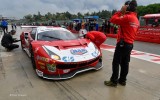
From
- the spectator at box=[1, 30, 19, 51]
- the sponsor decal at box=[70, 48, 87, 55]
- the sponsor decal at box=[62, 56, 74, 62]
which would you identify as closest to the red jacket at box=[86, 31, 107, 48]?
the sponsor decal at box=[70, 48, 87, 55]

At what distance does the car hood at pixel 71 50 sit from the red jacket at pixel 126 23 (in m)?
1.12

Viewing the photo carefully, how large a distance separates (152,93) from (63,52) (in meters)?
2.14

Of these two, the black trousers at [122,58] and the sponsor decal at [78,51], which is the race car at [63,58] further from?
the black trousers at [122,58]

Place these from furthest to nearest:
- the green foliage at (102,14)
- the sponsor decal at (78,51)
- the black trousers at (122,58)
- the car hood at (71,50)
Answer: the green foliage at (102,14), the sponsor decal at (78,51), the car hood at (71,50), the black trousers at (122,58)

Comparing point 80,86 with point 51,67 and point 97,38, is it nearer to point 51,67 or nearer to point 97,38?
point 51,67

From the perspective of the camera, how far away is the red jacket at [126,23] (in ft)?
13.0

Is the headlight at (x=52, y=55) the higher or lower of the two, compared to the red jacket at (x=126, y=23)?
lower

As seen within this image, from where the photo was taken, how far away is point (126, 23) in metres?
4.00

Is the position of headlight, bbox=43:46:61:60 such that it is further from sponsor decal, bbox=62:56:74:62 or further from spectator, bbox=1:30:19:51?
spectator, bbox=1:30:19:51

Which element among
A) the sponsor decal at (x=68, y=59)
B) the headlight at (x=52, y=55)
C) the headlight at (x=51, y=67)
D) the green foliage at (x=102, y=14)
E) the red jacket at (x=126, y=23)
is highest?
the green foliage at (x=102, y=14)

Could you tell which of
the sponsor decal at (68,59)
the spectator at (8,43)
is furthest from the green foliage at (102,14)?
the sponsor decal at (68,59)

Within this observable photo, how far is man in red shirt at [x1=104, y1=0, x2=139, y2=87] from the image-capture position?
3.97 meters

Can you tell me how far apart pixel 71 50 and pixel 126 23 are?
1.59m

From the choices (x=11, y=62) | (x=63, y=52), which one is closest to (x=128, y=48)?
(x=63, y=52)
